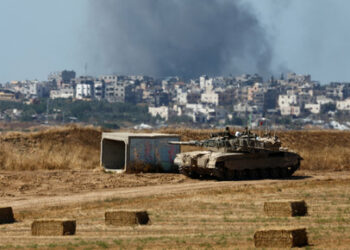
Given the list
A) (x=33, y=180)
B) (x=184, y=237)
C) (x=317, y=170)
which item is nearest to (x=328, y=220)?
(x=184, y=237)

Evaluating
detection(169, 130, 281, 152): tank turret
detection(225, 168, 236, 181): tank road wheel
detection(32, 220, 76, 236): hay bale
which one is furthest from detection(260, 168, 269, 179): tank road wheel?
detection(32, 220, 76, 236): hay bale

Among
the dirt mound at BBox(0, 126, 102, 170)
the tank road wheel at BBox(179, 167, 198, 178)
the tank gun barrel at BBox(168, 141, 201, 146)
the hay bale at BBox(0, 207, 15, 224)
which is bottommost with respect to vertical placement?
the hay bale at BBox(0, 207, 15, 224)

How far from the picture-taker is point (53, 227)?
2283 centimetres

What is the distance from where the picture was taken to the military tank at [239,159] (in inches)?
1567

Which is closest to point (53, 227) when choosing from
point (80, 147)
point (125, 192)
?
point (125, 192)

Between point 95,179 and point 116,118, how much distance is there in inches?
4940

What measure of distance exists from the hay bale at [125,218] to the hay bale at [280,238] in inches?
220

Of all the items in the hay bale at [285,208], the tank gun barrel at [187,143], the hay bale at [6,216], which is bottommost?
the hay bale at [6,216]

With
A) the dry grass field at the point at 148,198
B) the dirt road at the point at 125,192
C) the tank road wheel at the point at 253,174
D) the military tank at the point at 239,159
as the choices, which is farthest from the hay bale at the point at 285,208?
the tank road wheel at the point at 253,174

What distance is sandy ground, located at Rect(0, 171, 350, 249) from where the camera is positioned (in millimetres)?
21703

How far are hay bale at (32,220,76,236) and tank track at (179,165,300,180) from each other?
17.1 meters

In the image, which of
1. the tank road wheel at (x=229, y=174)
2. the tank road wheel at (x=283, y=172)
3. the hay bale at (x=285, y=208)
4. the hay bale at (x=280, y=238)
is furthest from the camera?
the tank road wheel at (x=283, y=172)

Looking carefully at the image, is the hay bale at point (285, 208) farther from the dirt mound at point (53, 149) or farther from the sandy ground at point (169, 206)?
the dirt mound at point (53, 149)

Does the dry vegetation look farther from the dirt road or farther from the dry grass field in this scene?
the dirt road
